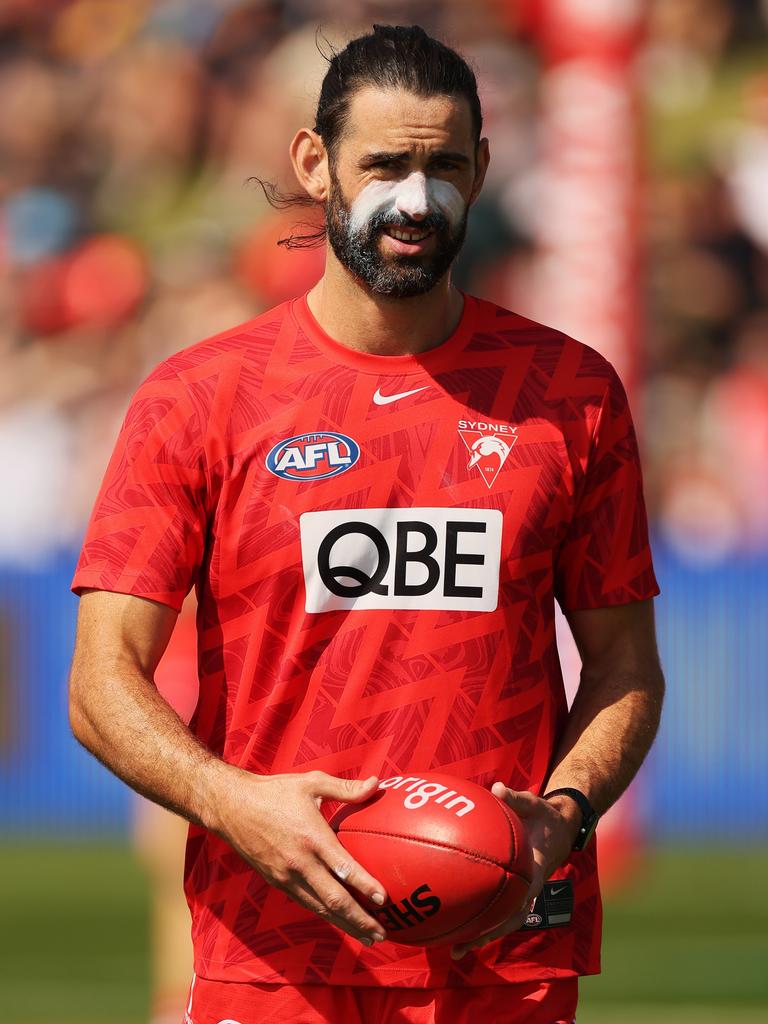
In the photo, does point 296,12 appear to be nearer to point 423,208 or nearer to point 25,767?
point 25,767

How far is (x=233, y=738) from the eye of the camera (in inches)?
144

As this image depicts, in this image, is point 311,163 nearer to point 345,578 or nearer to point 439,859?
point 345,578

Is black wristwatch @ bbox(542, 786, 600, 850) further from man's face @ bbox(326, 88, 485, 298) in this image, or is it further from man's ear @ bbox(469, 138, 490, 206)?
man's ear @ bbox(469, 138, 490, 206)

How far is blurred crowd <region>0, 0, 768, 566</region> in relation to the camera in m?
18.1

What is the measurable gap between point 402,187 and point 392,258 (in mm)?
138

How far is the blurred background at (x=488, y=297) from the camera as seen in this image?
11.5m

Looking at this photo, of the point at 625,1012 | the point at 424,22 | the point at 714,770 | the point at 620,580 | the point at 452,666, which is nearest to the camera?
the point at 452,666

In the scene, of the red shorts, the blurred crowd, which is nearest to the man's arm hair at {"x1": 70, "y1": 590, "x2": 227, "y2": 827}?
the red shorts

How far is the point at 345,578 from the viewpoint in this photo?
360 cm

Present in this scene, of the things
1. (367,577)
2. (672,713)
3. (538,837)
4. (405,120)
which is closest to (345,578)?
(367,577)

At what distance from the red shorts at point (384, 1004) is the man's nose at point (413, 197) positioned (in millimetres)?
1389

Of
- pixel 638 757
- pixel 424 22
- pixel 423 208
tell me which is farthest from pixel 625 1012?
pixel 424 22

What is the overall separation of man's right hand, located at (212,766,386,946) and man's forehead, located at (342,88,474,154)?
116cm

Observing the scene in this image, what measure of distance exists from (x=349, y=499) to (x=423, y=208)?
1.77 ft
